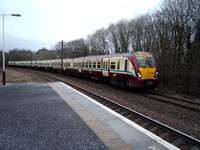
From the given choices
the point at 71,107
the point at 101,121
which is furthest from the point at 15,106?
the point at 101,121

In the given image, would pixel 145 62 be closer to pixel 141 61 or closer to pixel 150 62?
pixel 141 61

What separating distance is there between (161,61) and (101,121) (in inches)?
509

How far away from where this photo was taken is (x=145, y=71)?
37.1ft

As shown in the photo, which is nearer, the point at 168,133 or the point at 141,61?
the point at 168,133

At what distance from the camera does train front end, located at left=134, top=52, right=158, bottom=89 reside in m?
11.0

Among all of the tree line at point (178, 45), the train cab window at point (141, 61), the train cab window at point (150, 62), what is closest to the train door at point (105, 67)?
the train cab window at point (141, 61)

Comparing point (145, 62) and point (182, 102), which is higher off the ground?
point (145, 62)

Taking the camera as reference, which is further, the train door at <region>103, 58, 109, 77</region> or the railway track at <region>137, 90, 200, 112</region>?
the train door at <region>103, 58, 109, 77</region>

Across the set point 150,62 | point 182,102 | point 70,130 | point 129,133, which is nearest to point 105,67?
point 150,62

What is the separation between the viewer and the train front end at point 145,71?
1102 cm

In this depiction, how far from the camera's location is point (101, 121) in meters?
5.47

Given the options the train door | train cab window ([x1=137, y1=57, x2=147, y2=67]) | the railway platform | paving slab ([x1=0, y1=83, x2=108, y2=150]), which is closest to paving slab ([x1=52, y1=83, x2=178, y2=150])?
the railway platform

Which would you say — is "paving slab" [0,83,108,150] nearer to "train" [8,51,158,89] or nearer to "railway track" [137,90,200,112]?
"railway track" [137,90,200,112]

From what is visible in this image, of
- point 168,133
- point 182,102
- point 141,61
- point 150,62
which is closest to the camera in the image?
point 168,133
